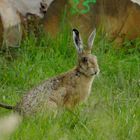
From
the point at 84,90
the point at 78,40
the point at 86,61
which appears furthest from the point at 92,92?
the point at 78,40

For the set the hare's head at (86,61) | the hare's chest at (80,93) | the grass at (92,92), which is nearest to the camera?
the grass at (92,92)

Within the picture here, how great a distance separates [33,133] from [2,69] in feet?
9.44

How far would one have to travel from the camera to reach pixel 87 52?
692 cm

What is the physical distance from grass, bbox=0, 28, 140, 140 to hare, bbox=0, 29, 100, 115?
0.49ft

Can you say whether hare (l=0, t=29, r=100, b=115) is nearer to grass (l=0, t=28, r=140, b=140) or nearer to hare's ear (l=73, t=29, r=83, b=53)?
hare's ear (l=73, t=29, r=83, b=53)

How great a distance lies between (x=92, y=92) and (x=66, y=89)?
0.36 meters

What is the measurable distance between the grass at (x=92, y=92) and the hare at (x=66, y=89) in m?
0.15

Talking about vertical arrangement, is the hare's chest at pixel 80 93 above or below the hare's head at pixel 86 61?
below

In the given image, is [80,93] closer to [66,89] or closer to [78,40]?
[66,89]

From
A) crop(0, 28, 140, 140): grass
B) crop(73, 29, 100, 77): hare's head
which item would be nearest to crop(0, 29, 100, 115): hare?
crop(73, 29, 100, 77): hare's head

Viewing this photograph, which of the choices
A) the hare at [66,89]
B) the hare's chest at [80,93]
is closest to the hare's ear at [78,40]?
the hare at [66,89]

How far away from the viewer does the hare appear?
19.3 ft

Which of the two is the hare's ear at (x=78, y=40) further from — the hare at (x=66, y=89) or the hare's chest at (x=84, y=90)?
the hare's chest at (x=84, y=90)

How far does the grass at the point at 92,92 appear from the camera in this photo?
486 centimetres
